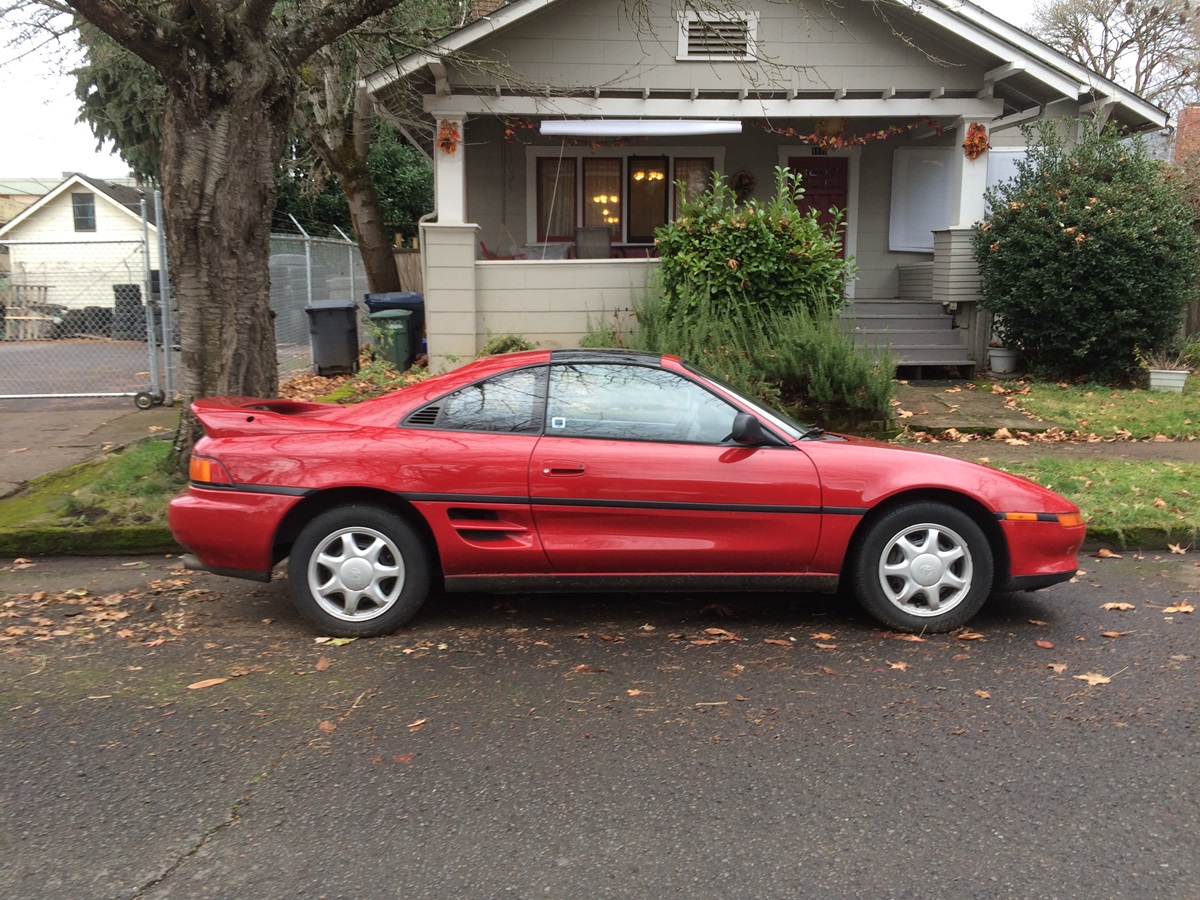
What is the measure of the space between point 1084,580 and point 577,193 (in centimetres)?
1075

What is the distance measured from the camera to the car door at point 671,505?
4812mm

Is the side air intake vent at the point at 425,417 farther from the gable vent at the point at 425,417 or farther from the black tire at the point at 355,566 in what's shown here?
the black tire at the point at 355,566

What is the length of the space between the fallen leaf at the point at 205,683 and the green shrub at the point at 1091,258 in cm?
1041

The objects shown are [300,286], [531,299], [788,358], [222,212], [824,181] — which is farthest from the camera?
[300,286]

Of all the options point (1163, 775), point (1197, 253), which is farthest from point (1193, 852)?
point (1197, 253)

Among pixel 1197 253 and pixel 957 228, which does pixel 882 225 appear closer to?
pixel 957 228

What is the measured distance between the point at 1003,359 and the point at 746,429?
9.36 metres

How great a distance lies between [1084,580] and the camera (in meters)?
5.91

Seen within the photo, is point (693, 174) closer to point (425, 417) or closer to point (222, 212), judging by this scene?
point (222, 212)

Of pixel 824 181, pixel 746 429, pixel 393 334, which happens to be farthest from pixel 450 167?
pixel 746 429

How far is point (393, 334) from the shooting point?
13211mm

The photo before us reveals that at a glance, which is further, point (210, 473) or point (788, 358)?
point (788, 358)

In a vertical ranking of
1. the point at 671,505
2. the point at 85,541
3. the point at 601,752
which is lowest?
the point at 601,752

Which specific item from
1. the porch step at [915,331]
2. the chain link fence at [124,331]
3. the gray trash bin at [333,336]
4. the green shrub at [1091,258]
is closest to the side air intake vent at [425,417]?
the chain link fence at [124,331]
